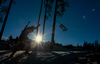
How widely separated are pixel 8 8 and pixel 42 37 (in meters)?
7.49

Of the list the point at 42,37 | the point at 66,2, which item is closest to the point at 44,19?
the point at 42,37

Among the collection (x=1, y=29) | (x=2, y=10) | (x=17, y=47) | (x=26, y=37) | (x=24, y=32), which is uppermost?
(x=2, y=10)

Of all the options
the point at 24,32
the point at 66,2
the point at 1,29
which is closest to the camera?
the point at 24,32

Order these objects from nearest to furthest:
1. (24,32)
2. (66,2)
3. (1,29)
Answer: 1. (24,32)
2. (1,29)
3. (66,2)

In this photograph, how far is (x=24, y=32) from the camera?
2.63 metres

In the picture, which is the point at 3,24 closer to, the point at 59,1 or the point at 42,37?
the point at 42,37

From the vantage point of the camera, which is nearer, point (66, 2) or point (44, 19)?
point (66, 2)

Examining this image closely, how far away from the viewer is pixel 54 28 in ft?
32.7

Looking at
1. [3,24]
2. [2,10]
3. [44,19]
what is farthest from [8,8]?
[44,19]

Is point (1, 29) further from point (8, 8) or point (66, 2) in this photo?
point (66, 2)

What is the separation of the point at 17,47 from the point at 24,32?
25.9 inches

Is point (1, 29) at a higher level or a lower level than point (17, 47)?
higher

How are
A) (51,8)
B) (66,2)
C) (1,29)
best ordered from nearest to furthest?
(1,29), (66,2), (51,8)

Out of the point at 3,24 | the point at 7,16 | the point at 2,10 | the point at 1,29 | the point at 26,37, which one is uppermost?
the point at 2,10
